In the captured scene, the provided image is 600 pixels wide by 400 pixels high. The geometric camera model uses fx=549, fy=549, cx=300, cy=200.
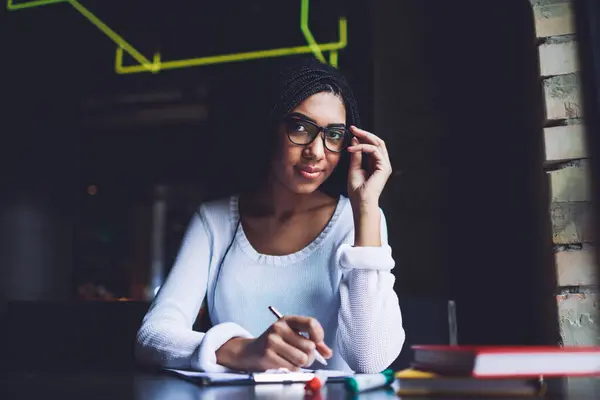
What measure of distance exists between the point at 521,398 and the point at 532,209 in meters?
1.23

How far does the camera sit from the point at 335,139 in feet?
4.58

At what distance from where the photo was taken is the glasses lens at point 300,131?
1378 millimetres

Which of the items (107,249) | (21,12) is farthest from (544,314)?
(107,249)

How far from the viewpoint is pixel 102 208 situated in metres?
7.92

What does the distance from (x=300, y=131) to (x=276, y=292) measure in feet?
1.42

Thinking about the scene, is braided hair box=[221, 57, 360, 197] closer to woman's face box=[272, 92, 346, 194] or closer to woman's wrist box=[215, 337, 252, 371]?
woman's face box=[272, 92, 346, 194]

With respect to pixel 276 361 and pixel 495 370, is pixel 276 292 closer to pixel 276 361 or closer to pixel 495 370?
pixel 276 361

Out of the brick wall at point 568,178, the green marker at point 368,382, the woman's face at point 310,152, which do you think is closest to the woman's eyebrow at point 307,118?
the woman's face at point 310,152

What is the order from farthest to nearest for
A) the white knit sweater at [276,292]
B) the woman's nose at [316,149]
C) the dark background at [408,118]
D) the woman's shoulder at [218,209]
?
the dark background at [408,118] < the woman's shoulder at [218,209] < the woman's nose at [316,149] < the white knit sweater at [276,292]

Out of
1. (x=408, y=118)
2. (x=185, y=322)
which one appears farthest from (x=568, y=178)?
(x=408, y=118)

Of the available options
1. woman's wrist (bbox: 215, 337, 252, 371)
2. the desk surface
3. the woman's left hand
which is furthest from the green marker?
the woman's left hand

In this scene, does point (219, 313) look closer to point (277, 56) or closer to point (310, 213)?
point (310, 213)

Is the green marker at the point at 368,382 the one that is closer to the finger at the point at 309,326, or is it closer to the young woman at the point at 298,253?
the finger at the point at 309,326

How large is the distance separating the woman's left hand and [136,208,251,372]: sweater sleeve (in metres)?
0.45
